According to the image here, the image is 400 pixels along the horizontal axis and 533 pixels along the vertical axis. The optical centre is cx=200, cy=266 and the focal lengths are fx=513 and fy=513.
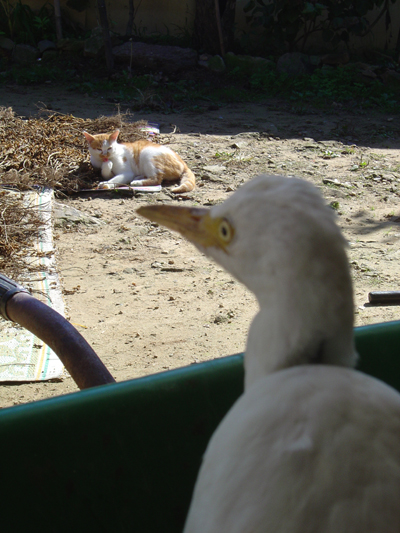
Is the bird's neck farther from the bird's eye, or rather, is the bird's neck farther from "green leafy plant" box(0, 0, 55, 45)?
"green leafy plant" box(0, 0, 55, 45)

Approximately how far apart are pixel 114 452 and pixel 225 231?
0.72 metres

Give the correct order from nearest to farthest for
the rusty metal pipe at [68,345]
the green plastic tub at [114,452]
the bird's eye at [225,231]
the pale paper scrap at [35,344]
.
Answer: the bird's eye at [225,231] < the green plastic tub at [114,452] < the rusty metal pipe at [68,345] < the pale paper scrap at [35,344]

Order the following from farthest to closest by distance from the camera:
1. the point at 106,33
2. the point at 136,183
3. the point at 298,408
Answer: the point at 106,33 → the point at 136,183 → the point at 298,408

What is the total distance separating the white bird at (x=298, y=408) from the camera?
2.23 feet

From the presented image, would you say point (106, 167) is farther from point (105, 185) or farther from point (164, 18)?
point (164, 18)

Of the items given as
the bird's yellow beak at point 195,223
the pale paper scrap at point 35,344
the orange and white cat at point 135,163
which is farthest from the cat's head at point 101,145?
the bird's yellow beak at point 195,223

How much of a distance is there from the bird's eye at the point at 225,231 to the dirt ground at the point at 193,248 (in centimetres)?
184

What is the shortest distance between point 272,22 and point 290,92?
141 centimetres

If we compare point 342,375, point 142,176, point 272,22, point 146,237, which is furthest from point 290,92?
point 342,375


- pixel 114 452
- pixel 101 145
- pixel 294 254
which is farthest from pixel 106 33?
pixel 294 254

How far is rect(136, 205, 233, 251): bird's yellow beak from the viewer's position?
3.01 ft

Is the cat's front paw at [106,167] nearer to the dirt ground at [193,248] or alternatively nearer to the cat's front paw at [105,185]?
the cat's front paw at [105,185]

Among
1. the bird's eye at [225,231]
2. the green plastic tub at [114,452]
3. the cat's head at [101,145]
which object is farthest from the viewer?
the cat's head at [101,145]

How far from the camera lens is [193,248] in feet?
13.3
